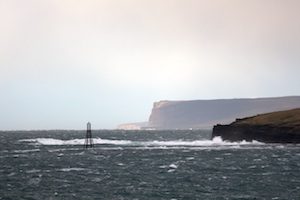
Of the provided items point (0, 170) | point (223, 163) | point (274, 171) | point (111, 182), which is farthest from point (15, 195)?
point (223, 163)

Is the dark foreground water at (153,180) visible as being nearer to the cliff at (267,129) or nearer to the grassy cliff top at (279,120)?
the cliff at (267,129)

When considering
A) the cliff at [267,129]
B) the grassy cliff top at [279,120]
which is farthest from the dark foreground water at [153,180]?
the grassy cliff top at [279,120]

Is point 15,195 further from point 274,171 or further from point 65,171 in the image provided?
point 274,171

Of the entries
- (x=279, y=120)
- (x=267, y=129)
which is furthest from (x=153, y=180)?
(x=279, y=120)

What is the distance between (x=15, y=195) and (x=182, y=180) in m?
19.0

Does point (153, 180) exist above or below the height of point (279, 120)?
below

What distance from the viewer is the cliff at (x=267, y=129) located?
525ft

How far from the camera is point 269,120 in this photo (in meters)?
177

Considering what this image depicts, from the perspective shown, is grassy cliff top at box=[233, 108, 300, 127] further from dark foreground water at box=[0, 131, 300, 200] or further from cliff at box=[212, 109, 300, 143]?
dark foreground water at box=[0, 131, 300, 200]

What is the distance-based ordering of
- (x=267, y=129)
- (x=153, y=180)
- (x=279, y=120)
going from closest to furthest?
(x=153, y=180) → (x=267, y=129) → (x=279, y=120)

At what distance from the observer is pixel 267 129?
167 m

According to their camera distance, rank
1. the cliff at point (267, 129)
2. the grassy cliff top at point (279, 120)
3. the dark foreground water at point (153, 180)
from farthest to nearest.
→ the grassy cliff top at point (279, 120), the cliff at point (267, 129), the dark foreground water at point (153, 180)

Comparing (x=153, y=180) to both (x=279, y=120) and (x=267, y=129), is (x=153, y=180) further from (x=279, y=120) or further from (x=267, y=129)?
(x=279, y=120)

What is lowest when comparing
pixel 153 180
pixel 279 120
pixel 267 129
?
pixel 153 180
